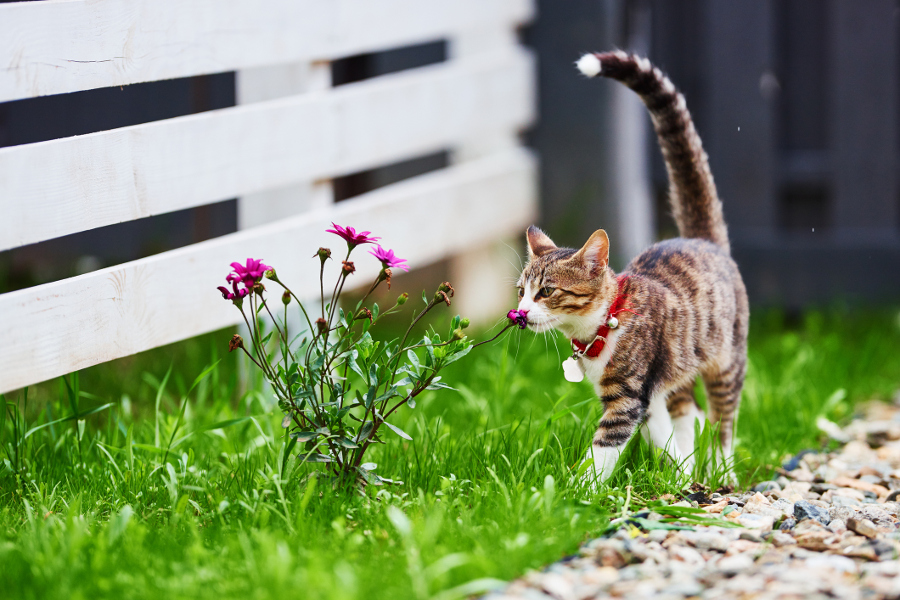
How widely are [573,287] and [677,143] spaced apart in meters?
0.71

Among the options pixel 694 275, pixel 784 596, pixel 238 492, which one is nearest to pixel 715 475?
pixel 694 275

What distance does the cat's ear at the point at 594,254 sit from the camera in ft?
6.98

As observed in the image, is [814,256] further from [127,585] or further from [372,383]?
[127,585]

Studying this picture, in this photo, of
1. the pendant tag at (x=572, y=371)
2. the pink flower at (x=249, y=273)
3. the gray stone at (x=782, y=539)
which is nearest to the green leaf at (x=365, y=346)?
the pink flower at (x=249, y=273)

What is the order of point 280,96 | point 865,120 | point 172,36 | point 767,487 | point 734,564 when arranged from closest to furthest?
point 734,564 < point 767,487 < point 172,36 < point 280,96 < point 865,120

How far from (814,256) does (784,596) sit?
3.22 meters

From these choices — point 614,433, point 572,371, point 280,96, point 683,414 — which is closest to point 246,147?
point 280,96

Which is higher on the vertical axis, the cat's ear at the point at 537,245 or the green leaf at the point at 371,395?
the cat's ear at the point at 537,245

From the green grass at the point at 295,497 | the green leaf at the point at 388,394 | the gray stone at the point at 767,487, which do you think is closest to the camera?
the green grass at the point at 295,497

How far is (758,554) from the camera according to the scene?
1854 millimetres

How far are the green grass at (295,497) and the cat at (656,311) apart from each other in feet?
0.32

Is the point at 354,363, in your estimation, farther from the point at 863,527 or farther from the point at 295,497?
the point at 863,527

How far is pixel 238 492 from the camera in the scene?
2061 mm

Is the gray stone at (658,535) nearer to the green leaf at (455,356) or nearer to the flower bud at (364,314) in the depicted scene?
the green leaf at (455,356)
